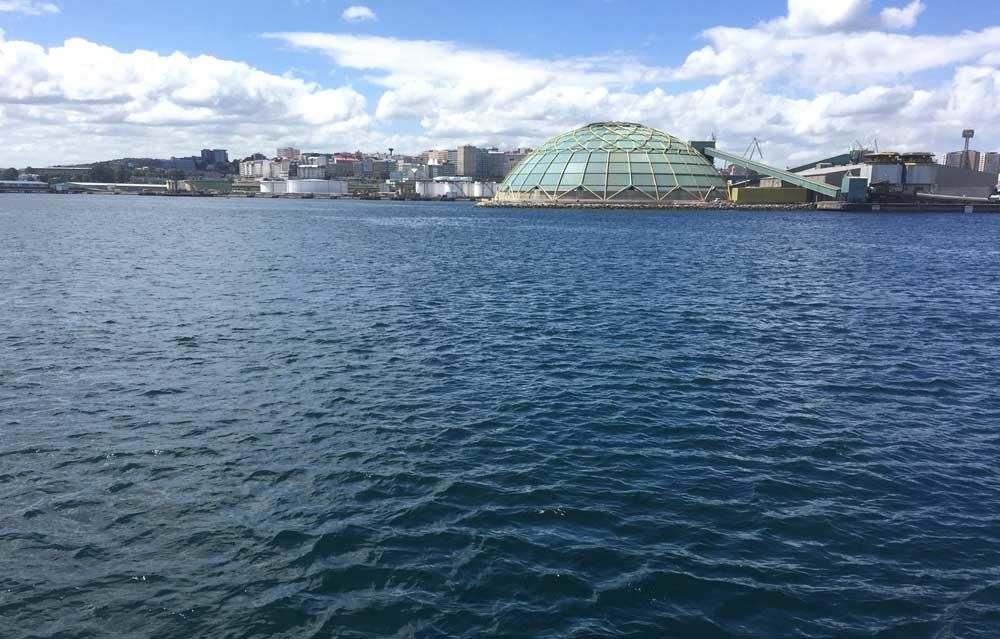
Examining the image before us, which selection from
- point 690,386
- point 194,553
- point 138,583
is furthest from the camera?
point 690,386

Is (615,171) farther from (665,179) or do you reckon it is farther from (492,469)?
(492,469)

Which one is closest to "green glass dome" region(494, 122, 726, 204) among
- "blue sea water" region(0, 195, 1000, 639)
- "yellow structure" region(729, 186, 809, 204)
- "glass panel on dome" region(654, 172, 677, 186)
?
"glass panel on dome" region(654, 172, 677, 186)

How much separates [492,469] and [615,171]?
137430 millimetres

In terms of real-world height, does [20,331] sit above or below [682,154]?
below

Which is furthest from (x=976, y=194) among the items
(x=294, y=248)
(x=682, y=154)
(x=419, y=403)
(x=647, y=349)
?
(x=419, y=403)

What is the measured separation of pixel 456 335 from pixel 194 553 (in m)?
15.7

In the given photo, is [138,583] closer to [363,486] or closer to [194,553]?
[194,553]

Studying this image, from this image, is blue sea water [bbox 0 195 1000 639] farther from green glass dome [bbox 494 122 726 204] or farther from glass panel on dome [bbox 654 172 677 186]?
glass panel on dome [bbox 654 172 677 186]

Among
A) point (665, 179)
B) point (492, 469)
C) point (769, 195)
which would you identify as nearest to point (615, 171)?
point (665, 179)

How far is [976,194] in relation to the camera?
150000 mm

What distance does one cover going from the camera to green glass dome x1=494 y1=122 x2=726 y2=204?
14300 centimetres

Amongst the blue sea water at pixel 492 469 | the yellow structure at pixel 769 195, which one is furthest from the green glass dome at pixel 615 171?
the blue sea water at pixel 492 469

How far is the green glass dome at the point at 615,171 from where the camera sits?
469 feet

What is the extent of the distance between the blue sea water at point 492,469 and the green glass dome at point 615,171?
113383 millimetres
